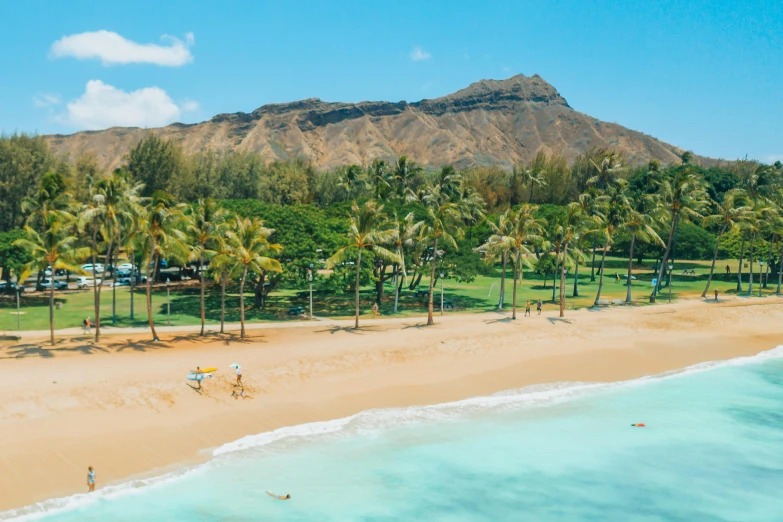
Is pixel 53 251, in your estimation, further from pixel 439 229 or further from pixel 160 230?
pixel 439 229

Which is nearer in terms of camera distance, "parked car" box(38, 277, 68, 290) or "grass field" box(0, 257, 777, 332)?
"grass field" box(0, 257, 777, 332)

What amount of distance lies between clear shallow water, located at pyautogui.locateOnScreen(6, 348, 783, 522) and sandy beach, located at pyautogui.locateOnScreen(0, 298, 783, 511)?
163 centimetres

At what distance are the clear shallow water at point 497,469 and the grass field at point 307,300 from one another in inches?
859

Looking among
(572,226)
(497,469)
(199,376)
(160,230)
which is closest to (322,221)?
(160,230)

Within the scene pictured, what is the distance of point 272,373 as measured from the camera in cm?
3047

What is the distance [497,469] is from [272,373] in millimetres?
12243

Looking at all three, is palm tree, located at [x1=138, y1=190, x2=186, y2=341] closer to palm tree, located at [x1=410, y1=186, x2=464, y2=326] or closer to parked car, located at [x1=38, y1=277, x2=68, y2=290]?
palm tree, located at [x1=410, y1=186, x2=464, y2=326]

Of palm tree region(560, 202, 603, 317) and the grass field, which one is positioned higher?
palm tree region(560, 202, 603, 317)

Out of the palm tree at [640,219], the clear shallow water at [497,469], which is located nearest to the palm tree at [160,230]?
the clear shallow water at [497,469]

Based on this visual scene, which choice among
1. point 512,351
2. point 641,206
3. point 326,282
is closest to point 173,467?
point 512,351

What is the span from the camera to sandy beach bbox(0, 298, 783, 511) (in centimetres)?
2227

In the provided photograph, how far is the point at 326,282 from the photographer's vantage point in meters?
47.2

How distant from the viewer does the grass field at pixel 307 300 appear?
4578 centimetres

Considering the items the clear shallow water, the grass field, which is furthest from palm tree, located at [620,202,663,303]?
the clear shallow water
